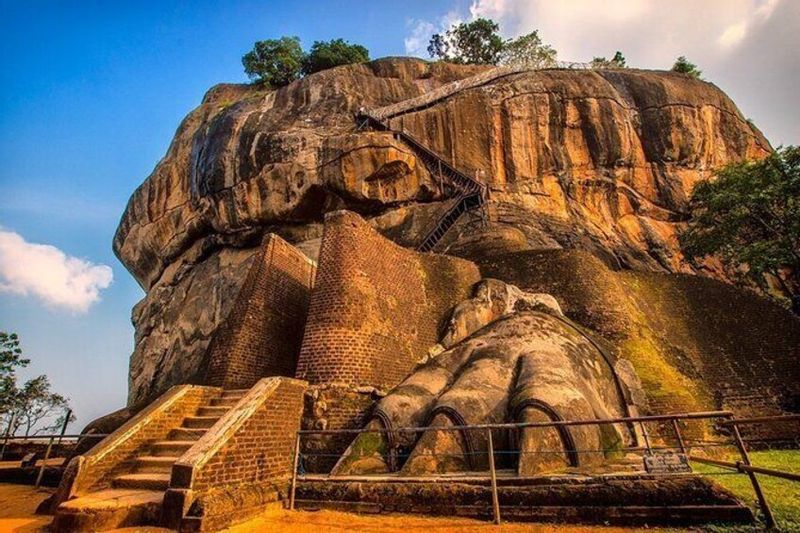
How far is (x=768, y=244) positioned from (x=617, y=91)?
48.4 feet

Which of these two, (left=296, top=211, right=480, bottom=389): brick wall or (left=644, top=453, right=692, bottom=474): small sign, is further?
(left=296, top=211, right=480, bottom=389): brick wall

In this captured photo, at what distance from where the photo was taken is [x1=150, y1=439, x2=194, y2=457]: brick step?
6.59 metres

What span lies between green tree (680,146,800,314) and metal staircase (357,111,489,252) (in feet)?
32.3

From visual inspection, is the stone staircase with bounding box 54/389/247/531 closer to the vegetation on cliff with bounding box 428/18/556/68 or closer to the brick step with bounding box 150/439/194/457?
the brick step with bounding box 150/439/194/457

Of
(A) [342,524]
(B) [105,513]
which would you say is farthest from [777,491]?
(B) [105,513]

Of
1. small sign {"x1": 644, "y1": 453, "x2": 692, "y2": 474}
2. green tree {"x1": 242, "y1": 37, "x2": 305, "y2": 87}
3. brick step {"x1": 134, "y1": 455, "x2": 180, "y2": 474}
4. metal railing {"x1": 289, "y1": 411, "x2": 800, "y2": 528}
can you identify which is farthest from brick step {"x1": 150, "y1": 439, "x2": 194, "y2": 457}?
green tree {"x1": 242, "y1": 37, "x2": 305, "y2": 87}

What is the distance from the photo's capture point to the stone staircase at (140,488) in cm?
479

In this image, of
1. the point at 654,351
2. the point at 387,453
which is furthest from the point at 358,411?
the point at 654,351

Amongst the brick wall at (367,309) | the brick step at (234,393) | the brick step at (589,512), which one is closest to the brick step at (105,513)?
the brick step at (589,512)

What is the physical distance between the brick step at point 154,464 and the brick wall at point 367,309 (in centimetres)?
302

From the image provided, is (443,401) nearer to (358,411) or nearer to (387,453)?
(387,453)

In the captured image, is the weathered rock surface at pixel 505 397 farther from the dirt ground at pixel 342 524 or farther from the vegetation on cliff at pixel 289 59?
the vegetation on cliff at pixel 289 59

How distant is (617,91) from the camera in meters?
26.7

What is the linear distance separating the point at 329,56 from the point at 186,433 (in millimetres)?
33013
